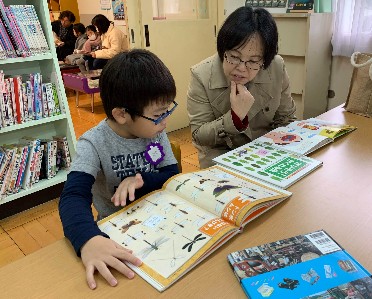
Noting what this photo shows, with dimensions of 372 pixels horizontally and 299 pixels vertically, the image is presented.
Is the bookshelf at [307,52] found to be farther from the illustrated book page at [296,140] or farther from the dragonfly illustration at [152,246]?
the dragonfly illustration at [152,246]

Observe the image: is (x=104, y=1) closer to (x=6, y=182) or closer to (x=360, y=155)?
(x=6, y=182)

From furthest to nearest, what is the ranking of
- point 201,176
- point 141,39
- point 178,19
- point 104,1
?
point 104,1, point 178,19, point 141,39, point 201,176

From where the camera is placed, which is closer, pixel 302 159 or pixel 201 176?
pixel 201 176

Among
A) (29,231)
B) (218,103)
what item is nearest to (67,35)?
(29,231)

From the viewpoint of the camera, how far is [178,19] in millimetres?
3141

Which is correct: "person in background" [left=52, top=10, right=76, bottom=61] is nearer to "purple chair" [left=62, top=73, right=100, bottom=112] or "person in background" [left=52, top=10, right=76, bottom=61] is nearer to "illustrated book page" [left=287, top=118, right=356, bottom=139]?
"purple chair" [left=62, top=73, right=100, bottom=112]

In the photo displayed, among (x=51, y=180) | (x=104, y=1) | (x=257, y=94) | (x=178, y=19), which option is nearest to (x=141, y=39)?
(x=178, y=19)

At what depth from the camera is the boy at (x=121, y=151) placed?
77 cm

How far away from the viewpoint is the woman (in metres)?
1.20

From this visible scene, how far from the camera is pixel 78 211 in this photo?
0.80 meters

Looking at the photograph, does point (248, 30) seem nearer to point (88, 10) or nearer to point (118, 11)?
point (118, 11)

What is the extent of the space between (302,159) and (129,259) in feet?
2.23

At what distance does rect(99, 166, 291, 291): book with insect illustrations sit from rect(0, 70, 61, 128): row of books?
149 centimetres

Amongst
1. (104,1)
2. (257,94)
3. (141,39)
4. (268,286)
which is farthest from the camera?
(104,1)
